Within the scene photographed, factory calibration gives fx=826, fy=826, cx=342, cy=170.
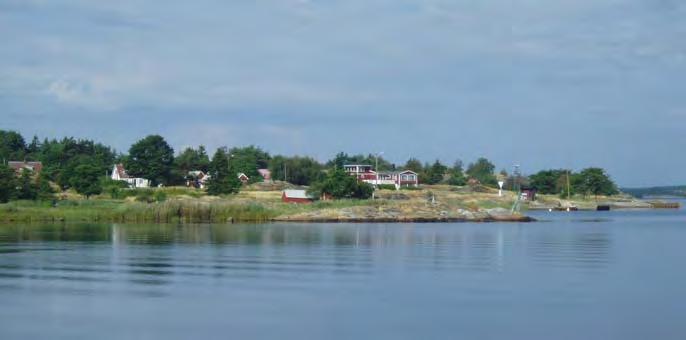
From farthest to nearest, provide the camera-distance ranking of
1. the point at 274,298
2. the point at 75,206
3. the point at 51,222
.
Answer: the point at 75,206 → the point at 51,222 → the point at 274,298

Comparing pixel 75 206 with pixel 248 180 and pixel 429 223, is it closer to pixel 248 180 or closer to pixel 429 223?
pixel 429 223

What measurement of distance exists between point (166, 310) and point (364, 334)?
5.83 m

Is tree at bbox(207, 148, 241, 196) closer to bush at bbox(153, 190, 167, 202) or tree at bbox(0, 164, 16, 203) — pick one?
bush at bbox(153, 190, 167, 202)

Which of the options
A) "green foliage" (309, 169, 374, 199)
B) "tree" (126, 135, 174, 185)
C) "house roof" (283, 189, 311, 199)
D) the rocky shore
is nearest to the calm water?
the rocky shore

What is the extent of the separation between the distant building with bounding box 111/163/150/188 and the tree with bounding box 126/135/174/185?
3.44 m

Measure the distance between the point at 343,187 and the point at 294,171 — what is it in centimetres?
4479

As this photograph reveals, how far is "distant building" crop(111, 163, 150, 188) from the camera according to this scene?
110m

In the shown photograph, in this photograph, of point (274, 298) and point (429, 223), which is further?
point (429, 223)

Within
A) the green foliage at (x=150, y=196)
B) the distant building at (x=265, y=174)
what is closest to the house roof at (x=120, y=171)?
the distant building at (x=265, y=174)

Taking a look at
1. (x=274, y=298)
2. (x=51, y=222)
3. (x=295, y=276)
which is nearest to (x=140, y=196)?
(x=51, y=222)

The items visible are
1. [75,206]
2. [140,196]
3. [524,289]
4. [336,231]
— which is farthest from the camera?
[140,196]

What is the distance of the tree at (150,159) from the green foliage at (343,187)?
27420mm

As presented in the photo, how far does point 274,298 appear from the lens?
76.2ft

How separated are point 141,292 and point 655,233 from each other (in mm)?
42796
